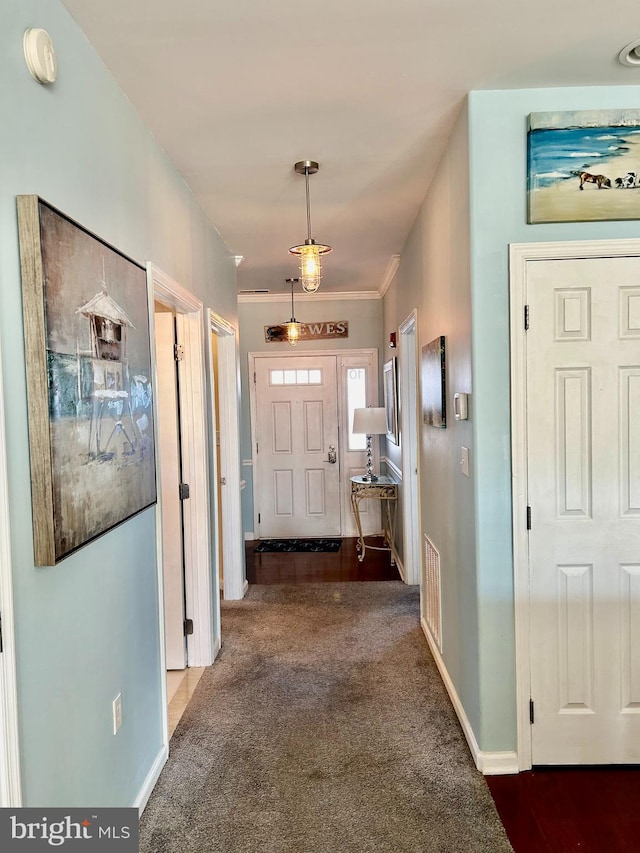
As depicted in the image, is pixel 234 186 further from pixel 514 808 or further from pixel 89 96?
pixel 514 808

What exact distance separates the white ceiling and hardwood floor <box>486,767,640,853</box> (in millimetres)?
2600

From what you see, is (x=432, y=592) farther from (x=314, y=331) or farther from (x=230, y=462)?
(x=314, y=331)

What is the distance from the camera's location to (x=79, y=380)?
162 centimetres

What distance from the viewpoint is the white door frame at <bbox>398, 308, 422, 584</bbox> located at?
436 cm

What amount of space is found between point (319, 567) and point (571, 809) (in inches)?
130

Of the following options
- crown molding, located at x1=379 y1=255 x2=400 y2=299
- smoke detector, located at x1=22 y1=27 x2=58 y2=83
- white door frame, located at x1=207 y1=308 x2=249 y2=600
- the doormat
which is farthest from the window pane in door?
smoke detector, located at x1=22 y1=27 x2=58 y2=83

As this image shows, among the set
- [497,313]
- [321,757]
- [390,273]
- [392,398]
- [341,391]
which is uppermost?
[390,273]

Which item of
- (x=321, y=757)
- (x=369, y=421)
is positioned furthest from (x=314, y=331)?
(x=321, y=757)

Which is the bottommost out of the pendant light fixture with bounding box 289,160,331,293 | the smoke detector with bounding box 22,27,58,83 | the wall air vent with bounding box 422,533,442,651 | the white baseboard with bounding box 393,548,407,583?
the white baseboard with bounding box 393,548,407,583

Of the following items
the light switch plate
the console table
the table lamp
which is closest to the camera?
the light switch plate

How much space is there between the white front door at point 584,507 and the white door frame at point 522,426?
0.09ft

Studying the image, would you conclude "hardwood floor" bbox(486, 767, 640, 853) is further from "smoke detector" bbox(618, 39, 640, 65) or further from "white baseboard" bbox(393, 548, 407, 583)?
"smoke detector" bbox(618, 39, 640, 65)

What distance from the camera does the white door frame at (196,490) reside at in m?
3.21

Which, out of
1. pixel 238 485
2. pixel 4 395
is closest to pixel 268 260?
pixel 238 485
